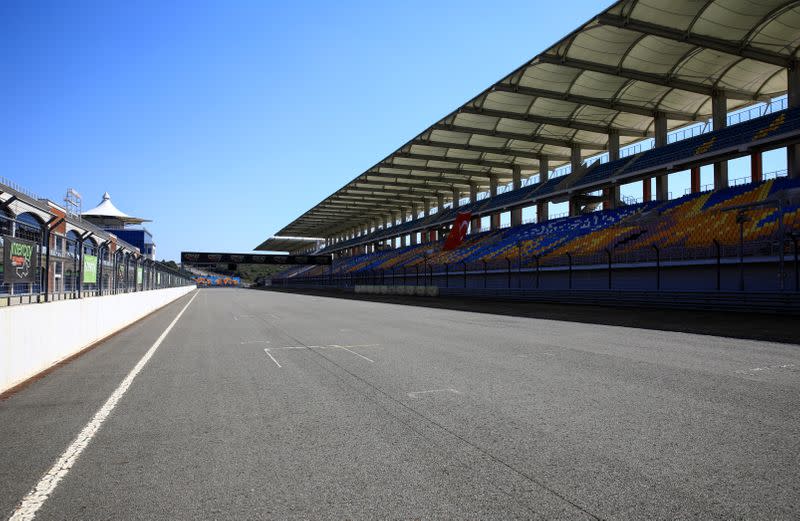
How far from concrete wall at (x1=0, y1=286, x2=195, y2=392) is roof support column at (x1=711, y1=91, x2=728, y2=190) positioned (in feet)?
109

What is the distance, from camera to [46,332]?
8414mm

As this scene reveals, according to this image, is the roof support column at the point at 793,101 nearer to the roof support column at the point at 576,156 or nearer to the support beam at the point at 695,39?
the support beam at the point at 695,39

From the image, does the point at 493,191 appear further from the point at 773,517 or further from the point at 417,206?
the point at 773,517

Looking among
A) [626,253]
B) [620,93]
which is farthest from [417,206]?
[626,253]

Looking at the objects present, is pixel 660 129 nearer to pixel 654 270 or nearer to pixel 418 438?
pixel 654 270

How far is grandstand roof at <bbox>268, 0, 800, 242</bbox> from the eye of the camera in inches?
956

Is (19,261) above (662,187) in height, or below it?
below

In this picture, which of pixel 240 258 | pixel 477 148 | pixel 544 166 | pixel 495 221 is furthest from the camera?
pixel 240 258

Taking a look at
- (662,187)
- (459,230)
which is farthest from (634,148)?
(459,230)

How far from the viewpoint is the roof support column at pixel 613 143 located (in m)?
39.8

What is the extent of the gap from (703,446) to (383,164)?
49583 millimetres

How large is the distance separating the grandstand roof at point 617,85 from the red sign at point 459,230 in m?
4.47

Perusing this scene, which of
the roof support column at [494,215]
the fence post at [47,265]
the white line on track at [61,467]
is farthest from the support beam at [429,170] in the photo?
the white line on track at [61,467]

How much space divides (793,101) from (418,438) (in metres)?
33.5
